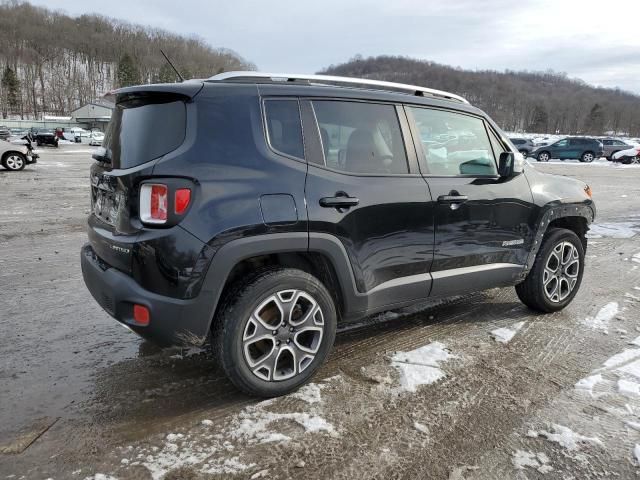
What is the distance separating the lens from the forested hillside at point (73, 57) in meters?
115

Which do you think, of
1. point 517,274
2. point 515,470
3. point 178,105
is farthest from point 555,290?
point 178,105

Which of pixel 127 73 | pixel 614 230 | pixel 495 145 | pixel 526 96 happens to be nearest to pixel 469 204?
pixel 495 145

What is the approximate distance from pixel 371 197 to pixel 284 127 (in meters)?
0.70

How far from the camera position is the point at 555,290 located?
4.32 m

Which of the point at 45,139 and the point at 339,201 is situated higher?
the point at 45,139

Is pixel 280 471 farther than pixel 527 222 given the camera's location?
No

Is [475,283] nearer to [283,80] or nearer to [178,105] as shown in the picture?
[283,80]

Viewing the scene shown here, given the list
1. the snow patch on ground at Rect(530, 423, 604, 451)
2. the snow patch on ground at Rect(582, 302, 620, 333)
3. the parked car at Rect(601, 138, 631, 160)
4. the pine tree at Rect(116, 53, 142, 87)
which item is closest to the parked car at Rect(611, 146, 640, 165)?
the parked car at Rect(601, 138, 631, 160)

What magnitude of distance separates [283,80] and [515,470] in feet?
8.24

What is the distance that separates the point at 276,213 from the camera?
271 cm

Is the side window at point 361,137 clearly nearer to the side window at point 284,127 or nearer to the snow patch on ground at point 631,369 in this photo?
the side window at point 284,127

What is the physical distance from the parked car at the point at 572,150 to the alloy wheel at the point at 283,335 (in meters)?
33.1

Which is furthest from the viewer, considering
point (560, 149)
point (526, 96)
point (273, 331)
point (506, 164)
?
point (526, 96)

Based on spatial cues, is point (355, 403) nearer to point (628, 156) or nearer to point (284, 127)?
point (284, 127)
